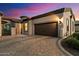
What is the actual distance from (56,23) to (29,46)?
0.85 m

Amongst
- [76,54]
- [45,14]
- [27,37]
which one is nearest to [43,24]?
[45,14]

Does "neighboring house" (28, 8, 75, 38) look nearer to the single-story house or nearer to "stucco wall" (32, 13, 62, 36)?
"stucco wall" (32, 13, 62, 36)

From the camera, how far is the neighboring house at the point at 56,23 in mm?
3711

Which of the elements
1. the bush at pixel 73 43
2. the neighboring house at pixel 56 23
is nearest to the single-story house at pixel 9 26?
the neighboring house at pixel 56 23

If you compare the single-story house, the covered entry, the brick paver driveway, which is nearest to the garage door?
the brick paver driveway

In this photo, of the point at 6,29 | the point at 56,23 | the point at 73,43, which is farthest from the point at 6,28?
the point at 73,43

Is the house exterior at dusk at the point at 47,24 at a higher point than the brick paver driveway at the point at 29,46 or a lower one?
higher

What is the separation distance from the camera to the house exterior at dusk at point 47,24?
147 inches

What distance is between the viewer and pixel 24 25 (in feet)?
12.9

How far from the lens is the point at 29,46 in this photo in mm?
3762

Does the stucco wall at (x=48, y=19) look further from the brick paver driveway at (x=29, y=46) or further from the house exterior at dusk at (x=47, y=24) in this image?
the brick paver driveway at (x=29, y=46)

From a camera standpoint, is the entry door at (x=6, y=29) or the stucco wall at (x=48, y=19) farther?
the entry door at (x=6, y=29)

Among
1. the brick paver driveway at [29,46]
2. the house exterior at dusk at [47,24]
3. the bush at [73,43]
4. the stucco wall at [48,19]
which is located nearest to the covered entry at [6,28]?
the house exterior at dusk at [47,24]

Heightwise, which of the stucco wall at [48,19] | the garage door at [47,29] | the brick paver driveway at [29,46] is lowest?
the brick paver driveway at [29,46]
